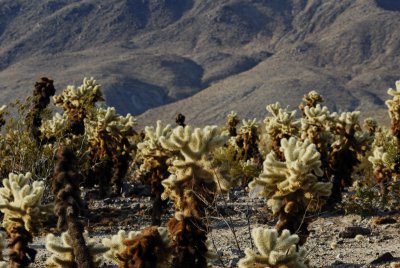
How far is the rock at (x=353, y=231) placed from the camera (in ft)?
55.9

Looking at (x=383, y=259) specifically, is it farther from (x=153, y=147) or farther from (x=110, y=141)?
(x=110, y=141)

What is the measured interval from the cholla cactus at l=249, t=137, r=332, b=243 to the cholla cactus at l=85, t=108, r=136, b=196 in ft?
34.6

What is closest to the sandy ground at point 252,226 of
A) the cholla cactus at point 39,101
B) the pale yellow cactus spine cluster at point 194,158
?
the pale yellow cactus spine cluster at point 194,158

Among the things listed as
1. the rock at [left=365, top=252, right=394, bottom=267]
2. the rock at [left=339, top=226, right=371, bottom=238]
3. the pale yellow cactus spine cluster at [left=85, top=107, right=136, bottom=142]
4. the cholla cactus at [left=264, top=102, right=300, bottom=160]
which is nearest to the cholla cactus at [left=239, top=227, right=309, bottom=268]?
the rock at [left=365, top=252, right=394, bottom=267]

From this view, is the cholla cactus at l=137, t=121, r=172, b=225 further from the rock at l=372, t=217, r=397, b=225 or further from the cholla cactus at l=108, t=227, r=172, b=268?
the cholla cactus at l=108, t=227, r=172, b=268

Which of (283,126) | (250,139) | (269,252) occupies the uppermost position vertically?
(269,252)

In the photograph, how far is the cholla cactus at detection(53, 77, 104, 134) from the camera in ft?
75.8

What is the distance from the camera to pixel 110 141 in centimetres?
2280

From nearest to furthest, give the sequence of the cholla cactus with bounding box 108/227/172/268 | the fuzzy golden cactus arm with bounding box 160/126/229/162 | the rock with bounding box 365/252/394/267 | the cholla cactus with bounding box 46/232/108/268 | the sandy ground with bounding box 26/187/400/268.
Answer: the cholla cactus with bounding box 108/227/172/268, the cholla cactus with bounding box 46/232/108/268, the fuzzy golden cactus arm with bounding box 160/126/229/162, the rock with bounding box 365/252/394/267, the sandy ground with bounding box 26/187/400/268

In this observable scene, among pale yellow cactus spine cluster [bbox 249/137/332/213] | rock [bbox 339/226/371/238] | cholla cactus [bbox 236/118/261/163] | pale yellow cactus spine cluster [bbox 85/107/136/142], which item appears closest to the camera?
pale yellow cactus spine cluster [bbox 249/137/332/213]

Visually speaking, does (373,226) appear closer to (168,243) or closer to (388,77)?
(168,243)

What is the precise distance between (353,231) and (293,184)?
5.80 meters

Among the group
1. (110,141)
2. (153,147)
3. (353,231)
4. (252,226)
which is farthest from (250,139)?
(153,147)

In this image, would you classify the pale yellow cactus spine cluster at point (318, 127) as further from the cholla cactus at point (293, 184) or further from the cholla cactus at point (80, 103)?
the cholla cactus at point (293, 184)
